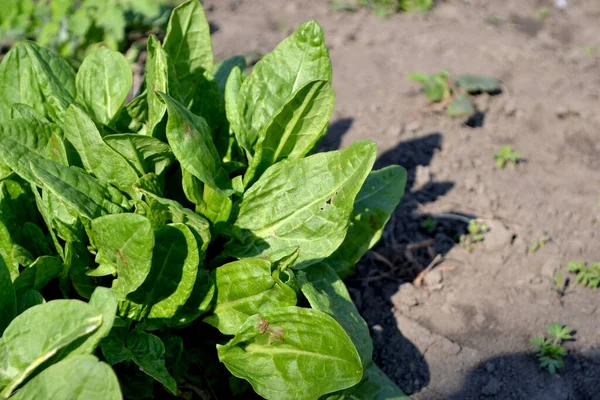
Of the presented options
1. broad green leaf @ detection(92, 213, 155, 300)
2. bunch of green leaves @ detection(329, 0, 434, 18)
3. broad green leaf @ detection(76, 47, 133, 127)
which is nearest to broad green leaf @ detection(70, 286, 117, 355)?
broad green leaf @ detection(92, 213, 155, 300)

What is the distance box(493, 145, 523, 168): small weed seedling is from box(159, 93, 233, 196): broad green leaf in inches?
73.3

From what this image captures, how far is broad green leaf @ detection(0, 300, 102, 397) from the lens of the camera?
173 centimetres

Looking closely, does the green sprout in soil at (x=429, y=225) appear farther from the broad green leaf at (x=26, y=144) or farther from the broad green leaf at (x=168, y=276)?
the broad green leaf at (x=26, y=144)

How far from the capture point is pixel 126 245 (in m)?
1.91

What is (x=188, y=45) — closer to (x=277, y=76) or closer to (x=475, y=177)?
(x=277, y=76)

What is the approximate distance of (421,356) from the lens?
2.70m

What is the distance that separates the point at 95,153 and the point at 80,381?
0.78 metres

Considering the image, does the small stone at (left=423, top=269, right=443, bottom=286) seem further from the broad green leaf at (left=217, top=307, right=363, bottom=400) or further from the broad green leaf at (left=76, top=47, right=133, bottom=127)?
the broad green leaf at (left=76, top=47, right=133, bottom=127)

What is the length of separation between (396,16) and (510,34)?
0.81 m

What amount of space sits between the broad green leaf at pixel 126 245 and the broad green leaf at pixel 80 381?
1.12 feet

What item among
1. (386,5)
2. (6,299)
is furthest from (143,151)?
(386,5)

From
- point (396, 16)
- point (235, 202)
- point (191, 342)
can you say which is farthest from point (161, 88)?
point (396, 16)

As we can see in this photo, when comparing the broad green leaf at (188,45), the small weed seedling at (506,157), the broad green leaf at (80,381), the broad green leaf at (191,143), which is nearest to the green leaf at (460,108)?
the small weed seedling at (506,157)

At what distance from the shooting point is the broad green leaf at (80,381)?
164cm
